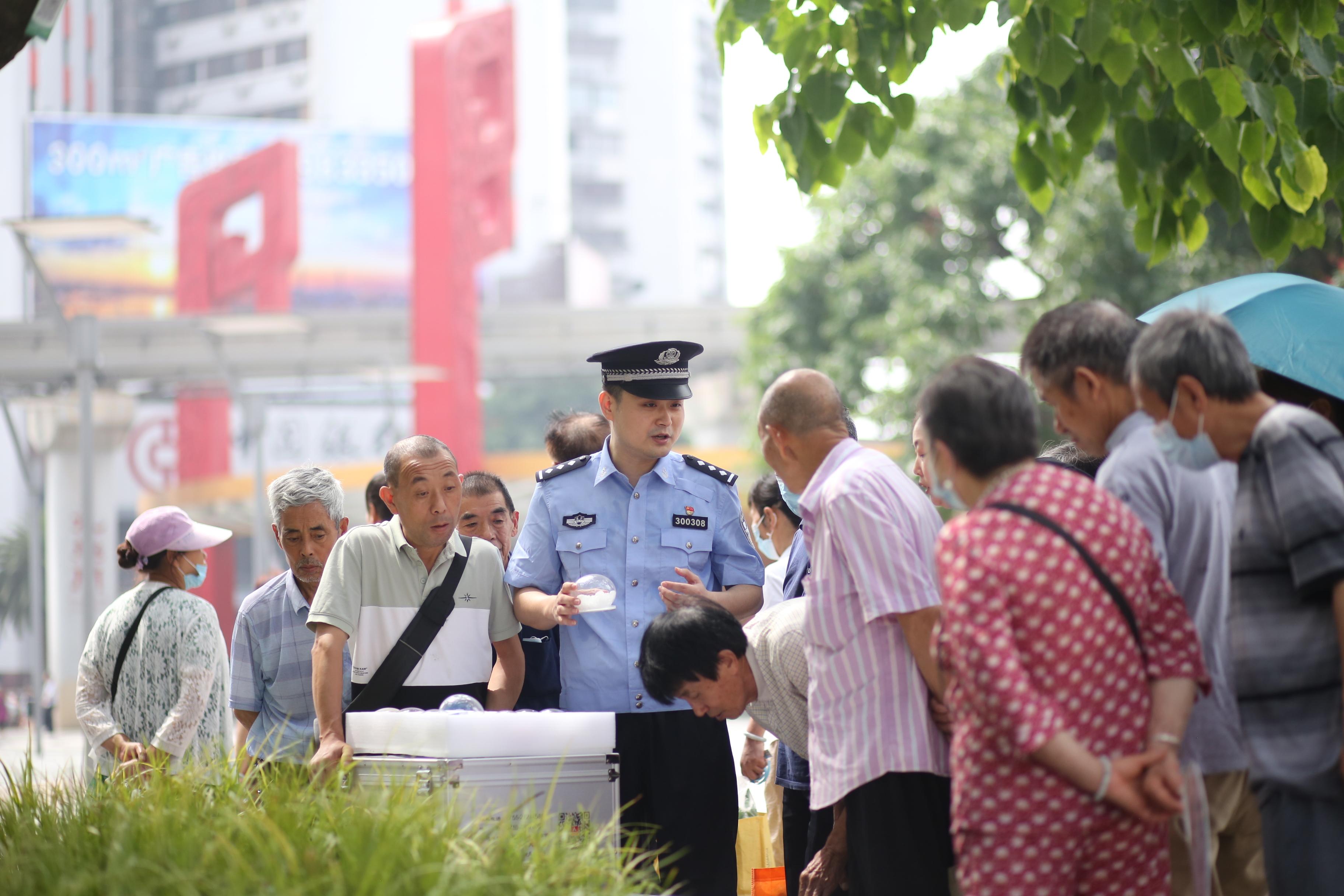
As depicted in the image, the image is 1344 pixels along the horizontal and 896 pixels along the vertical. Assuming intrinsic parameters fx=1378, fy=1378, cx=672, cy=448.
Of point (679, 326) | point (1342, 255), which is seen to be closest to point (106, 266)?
point (679, 326)

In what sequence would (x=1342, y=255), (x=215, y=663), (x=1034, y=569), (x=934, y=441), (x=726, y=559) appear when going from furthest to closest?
(x=1342, y=255) < (x=215, y=663) < (x=726, y=559) < (x=934, y=441) < (x=1034, y=569)

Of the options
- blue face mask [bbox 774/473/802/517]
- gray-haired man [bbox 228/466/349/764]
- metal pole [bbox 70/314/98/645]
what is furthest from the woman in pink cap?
metal pole [bbox 70/314/98/645]

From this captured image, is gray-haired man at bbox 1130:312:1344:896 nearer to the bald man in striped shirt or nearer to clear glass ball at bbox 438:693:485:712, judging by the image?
the bald man in striped shirt

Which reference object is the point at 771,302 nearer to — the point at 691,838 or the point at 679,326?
the point at 679,326

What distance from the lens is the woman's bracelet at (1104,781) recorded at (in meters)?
2.58

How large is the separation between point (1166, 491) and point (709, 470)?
175cm

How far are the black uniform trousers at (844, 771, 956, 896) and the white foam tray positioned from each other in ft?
2.48

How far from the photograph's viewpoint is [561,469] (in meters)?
4.52

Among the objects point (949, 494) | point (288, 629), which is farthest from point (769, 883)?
point (949, 494)

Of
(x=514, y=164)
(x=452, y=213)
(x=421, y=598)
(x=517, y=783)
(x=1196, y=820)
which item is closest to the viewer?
(x=1196, y=820)

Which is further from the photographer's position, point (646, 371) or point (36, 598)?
point (36, 598)

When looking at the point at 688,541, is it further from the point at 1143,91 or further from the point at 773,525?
the point at 1143,91

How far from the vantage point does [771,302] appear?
2067cm

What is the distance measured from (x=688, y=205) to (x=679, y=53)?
8981 mm
